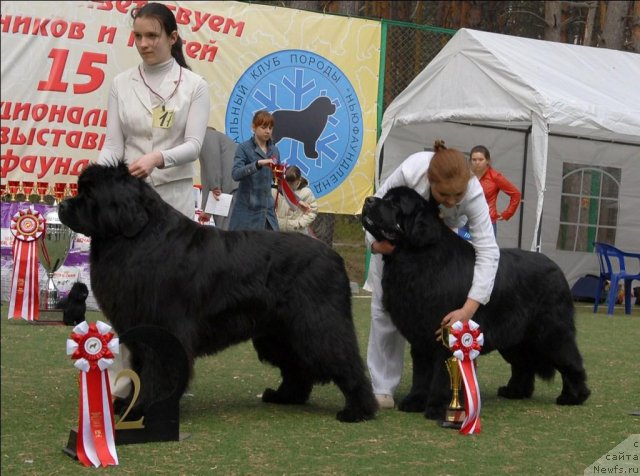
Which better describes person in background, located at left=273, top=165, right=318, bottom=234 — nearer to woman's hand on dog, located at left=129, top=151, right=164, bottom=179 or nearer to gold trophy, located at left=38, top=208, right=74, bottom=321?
gold trophy, located at left=38, top=208, right=74, bottom=321

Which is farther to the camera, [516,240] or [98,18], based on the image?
[516,240]

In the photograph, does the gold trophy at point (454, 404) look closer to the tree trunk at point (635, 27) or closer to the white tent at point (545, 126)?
the white tent at point (545, 126)

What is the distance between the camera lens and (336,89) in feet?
36.9

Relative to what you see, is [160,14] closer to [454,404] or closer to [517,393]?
[454,404]

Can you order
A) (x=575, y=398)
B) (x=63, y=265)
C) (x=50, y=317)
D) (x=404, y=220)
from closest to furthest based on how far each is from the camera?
1. (x=404, y=220)
2. (x=575, y=398)
3. (x=50, y=317)
4. (x=63, y=265)

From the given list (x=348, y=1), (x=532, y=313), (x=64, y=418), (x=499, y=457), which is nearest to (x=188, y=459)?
(x=64, y=418)

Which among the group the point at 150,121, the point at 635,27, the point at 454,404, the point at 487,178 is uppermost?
the point at 635,27

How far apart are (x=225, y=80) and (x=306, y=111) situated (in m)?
1.04

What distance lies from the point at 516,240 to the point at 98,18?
19.7 feet

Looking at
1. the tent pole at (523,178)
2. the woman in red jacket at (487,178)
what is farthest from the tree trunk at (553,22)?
the woman in red jacket at (487,178)

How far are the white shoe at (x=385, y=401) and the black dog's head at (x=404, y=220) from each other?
0.89 m

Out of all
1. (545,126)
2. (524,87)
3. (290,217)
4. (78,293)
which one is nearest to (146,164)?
(78,293)

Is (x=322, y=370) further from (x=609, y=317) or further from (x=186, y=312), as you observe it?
Answer: (x=609, y=317)

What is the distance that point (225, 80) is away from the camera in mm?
10648
